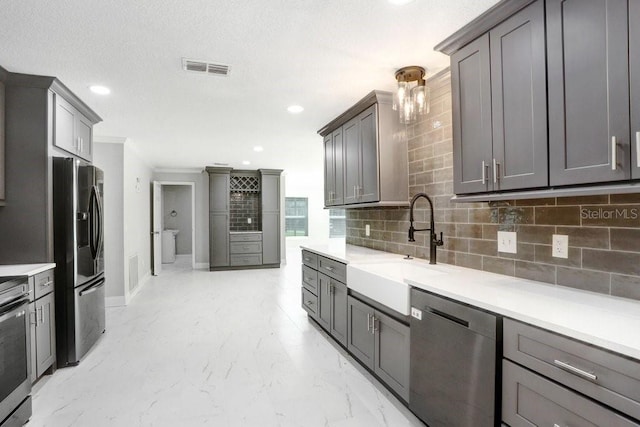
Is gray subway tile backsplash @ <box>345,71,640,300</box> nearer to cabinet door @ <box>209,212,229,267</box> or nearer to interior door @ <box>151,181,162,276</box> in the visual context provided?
cabinet door @ <box>209,212,229,267</box>

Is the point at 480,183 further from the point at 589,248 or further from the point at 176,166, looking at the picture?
the point at 176,166

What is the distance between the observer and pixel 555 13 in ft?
4.93

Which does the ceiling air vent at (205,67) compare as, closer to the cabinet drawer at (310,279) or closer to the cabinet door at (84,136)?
the cabinet door at (84,136)

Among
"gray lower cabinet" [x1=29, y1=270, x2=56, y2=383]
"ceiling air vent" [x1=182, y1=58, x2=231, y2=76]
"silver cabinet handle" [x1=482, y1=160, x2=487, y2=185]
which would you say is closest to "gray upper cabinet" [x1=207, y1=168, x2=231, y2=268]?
"gray lower cabinet" [x1=29, y1=270, x2=56, y2=383]

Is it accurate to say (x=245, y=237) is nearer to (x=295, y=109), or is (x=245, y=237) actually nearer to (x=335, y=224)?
(x=335, y=224)

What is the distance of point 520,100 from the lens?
168 centimetres

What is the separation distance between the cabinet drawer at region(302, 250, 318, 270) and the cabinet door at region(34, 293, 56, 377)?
2.38 meters

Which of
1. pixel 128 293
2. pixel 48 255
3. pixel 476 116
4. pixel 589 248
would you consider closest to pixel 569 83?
pixel 476 116

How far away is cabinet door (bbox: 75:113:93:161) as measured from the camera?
3355mm

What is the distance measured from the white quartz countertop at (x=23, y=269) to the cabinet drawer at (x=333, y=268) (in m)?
2.35

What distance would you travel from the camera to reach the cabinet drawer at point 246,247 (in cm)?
765

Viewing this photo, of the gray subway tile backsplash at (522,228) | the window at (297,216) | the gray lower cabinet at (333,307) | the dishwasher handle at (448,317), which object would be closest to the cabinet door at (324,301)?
the gray lower cabinet at (333,307)

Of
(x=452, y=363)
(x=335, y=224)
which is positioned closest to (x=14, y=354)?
(x=452, y=363)

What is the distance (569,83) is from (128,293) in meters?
5.51
